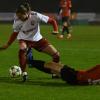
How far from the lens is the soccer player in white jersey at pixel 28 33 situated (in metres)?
12.7

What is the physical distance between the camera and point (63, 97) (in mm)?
10305

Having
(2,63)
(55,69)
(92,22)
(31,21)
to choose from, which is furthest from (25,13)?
(92,22)

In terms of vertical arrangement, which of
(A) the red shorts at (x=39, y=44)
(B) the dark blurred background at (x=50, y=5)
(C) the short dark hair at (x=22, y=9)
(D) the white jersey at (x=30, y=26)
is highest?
(B) the dark blurred background at (x=50, y=5)

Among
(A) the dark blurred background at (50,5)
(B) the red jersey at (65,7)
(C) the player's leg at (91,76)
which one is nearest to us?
(C) the player's leg at (91,76)

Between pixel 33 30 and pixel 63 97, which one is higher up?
pixel 33 30

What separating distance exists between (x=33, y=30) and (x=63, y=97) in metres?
3.28

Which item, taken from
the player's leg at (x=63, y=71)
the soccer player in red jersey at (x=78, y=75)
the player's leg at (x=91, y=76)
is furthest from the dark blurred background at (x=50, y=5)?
the player's leg at (x=91, y=76)

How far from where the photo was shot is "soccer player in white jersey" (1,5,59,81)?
12.7m

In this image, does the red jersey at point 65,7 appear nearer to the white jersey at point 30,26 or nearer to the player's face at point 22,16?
the white jersey at point 30,26

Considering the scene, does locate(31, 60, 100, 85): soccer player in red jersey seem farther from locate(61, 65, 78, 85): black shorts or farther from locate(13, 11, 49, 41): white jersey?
locate(13, 11, 49, 41): white jersey

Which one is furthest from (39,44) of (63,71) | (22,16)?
(63,71)

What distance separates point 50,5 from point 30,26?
132 ft

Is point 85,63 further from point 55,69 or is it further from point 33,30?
point 55,69

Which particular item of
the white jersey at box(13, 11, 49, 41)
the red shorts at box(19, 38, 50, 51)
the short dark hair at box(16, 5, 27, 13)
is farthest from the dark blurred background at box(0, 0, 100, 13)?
the short dark hair at box(16, 5, 27, 13)
